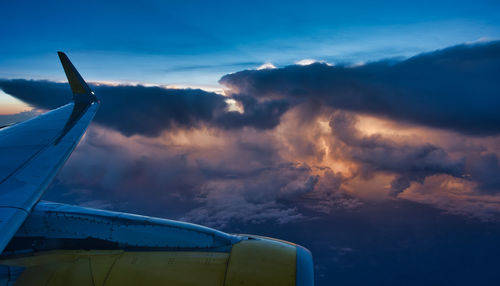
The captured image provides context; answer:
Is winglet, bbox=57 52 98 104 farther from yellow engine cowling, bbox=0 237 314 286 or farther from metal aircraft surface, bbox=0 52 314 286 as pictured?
yellow engine cowling, bbox=0 237 314 286

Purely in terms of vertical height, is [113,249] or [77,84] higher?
[77,84]

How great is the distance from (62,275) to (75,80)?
858cm

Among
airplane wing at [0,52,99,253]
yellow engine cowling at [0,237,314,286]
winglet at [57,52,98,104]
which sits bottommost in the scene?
yellow engine cowling at [0,237,314,286]

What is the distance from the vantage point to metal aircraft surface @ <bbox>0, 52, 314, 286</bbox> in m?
4.89

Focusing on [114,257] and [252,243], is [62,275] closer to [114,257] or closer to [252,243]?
[114,257]

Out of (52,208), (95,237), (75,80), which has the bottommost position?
(95,237)

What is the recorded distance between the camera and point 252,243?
570 centimetres

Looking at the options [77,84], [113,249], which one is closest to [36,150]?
[113,249]

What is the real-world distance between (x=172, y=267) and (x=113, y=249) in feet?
5.24

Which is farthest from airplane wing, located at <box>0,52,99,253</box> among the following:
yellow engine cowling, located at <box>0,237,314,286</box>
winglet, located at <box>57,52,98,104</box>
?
yellow engine cowling, located at <box>0,237,314,286</box>

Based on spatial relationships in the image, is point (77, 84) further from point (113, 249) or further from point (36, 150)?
point (113, 249)

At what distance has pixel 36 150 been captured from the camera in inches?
293

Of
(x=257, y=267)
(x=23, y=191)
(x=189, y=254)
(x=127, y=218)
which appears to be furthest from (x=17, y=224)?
(x=257, y=267)

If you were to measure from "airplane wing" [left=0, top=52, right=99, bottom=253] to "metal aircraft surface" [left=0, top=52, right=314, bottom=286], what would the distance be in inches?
1.0
